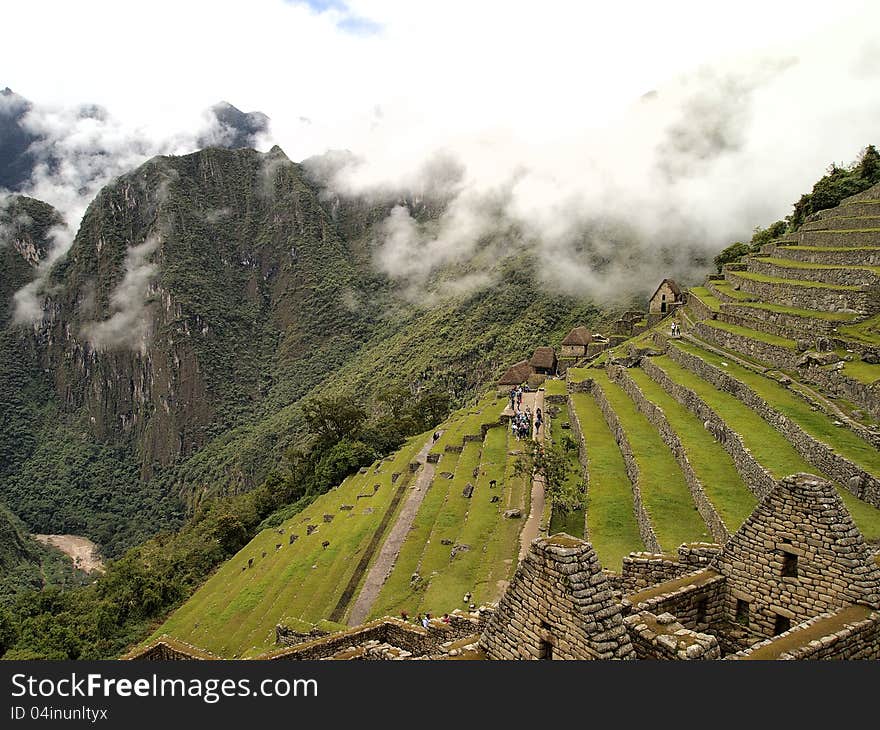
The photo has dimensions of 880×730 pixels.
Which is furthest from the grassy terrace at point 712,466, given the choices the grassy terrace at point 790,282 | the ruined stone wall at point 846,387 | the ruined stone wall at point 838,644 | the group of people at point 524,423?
the ruined stone wall at point 838,644

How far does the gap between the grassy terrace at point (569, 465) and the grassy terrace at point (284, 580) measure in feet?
25.0

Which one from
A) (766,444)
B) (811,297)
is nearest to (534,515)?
(766,444)

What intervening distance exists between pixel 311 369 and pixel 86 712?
152 metres

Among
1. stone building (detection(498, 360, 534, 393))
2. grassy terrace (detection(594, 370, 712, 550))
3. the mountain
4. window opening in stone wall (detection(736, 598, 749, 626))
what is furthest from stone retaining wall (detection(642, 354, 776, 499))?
the mountain

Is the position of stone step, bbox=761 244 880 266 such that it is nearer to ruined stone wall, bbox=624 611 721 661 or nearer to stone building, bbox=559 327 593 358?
stone building, bbox=559 327 593 358

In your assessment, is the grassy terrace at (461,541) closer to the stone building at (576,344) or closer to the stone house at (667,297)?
the stone building at (576,344)

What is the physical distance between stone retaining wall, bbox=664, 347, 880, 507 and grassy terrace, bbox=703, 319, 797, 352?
192 centimetres

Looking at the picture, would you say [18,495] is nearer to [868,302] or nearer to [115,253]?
[115,253]

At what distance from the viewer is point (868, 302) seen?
20188 millimetres

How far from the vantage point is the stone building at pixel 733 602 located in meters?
4.78

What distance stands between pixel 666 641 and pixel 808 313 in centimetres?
2043

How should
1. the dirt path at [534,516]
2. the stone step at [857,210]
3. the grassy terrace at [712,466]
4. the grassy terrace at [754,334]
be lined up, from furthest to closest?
the stone step at [857,210] < the grassy terrace at [754,334] < the dirt path at [534,516] < the grassy terrace at [712,466]

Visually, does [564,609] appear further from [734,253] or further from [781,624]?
[734,253]

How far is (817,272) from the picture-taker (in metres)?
Result: 23.9
